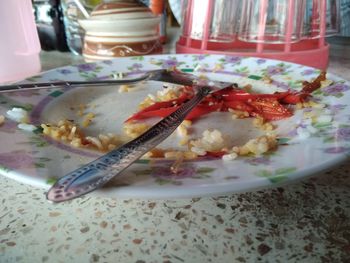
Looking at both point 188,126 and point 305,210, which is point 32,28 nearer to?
point 188,126

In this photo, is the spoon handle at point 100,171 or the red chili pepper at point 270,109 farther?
the red chili pepper at point 270,109

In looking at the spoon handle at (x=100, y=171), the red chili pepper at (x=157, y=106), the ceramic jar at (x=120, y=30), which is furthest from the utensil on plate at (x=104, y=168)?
the ceramic jar at (x=120, y=30)

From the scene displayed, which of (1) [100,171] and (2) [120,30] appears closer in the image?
(1) [100,171]

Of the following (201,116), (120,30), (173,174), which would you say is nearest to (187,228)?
(173,174)

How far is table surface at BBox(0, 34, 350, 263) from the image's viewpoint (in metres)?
0.22

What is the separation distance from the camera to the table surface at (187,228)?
0.73 ft

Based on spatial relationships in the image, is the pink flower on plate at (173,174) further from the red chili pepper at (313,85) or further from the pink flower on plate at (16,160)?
the red chili pepper at (313,85)

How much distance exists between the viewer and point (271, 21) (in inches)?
24.0

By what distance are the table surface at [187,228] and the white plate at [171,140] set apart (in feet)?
0.13

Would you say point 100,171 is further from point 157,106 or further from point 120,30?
point 120,30

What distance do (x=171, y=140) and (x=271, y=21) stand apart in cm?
38

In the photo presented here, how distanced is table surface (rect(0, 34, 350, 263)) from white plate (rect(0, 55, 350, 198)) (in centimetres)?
4

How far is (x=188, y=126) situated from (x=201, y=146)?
81 mm

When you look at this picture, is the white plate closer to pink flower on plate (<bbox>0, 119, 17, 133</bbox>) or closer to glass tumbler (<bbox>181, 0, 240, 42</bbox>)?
pink flower on plate (<bbox>0, 119, 17, 133</bbox>)
